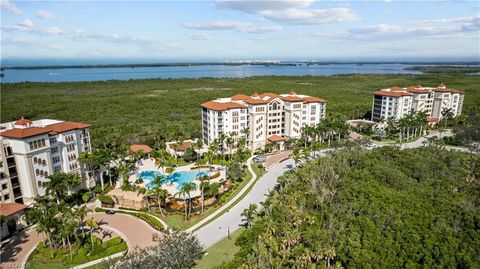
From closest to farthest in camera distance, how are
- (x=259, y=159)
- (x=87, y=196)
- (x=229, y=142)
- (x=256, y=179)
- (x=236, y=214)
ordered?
(x=236, y=214) < (x=87, y=196) < (x=256, y=179) < (x=229, y=142) < (x=259, y=159)

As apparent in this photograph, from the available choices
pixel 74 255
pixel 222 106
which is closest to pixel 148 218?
pixel 74 255

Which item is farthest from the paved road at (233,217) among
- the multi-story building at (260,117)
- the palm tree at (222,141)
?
the multi-story building at (260,117)

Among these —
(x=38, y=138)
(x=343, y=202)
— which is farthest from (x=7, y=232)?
(x=343, y=202)

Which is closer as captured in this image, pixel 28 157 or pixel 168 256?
pixel 168 256

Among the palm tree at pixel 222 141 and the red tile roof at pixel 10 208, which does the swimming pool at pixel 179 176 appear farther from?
the red tile roof at pixel 10 208

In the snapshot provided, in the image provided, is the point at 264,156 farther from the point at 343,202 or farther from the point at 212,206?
the point at 343,202

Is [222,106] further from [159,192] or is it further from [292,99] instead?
[159,192]

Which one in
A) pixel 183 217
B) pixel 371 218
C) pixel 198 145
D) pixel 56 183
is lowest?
pixel 183 217
